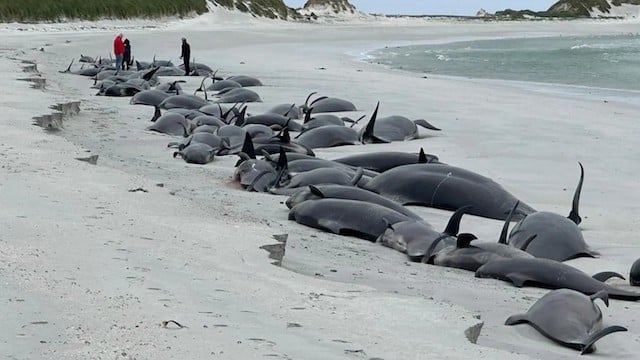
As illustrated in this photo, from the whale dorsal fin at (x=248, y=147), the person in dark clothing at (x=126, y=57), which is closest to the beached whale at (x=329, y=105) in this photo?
the whale dorsal fin at (x=248, y=147)

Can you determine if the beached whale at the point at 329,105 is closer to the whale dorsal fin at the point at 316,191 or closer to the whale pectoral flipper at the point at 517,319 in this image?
the whale dorsal fin at the point at 316,191

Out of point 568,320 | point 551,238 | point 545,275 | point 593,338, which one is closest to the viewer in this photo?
point 593,338

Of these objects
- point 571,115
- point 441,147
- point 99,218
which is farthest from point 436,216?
point 571,115

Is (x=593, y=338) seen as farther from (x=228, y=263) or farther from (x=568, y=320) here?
(x=228, y=263)

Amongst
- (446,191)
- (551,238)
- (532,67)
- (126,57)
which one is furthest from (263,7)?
(551,238)

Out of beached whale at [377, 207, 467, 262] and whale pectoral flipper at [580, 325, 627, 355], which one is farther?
beached whale at [377, 207, 467, 262]

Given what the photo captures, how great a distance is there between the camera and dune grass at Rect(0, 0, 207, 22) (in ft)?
157

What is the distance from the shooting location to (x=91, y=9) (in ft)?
180

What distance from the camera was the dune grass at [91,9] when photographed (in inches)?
1878

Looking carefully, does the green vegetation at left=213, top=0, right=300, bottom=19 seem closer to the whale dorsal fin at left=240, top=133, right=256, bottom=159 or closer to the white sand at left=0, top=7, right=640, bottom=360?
the white sand at left=0, top=7, right=640, bottom=360

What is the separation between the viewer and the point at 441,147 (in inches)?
473

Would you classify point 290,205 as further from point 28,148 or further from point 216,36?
point 216,36

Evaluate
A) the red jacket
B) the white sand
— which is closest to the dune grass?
the red jacket

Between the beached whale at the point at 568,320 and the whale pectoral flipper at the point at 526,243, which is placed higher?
the beached whale at the point at 568,320
